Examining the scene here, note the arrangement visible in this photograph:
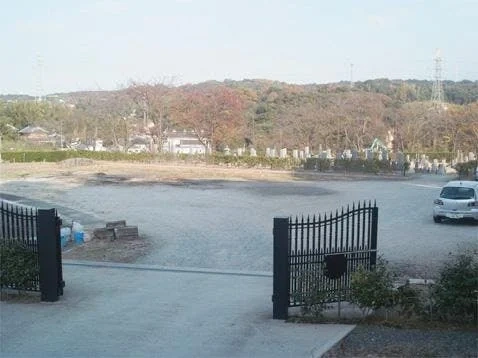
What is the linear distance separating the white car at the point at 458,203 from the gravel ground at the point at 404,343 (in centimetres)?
1258

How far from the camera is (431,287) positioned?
8.70 metres

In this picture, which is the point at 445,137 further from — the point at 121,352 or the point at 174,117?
the point at 121,352

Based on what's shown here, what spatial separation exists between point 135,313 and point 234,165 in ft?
137

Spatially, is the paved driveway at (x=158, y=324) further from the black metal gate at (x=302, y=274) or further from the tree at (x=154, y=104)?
the tree at (x=154, y=104)

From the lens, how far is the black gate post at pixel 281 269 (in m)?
8.81

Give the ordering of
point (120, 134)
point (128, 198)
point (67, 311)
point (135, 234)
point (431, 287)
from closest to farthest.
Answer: point (431, 287), point (67, 311), point (135, 234), point (128, 198), point (120, 134)

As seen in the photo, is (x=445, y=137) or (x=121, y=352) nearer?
(x=121, y=352)

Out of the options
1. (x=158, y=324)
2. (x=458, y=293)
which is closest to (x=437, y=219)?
(x=458, y=293)

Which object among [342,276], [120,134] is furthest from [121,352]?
[120,134]

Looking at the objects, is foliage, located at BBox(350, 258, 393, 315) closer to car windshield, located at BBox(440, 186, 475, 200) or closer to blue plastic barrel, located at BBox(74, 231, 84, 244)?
blue plastic barrel, located at BBox(74, 231, 84, 244)

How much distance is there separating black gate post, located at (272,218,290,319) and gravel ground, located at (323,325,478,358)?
48.0 inches

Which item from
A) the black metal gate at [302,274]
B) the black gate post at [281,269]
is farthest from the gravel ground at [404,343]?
the black gate post at [281,269]

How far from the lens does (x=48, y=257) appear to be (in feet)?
32.2

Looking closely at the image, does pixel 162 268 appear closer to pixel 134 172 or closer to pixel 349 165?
pixel 134 172
